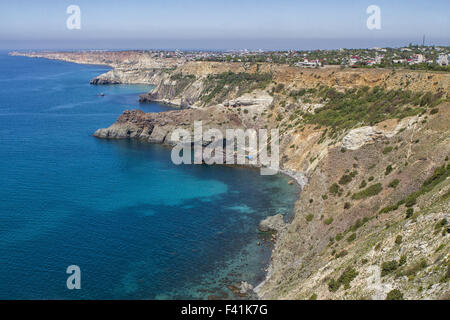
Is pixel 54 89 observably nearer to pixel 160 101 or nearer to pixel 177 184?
pixel 160 101

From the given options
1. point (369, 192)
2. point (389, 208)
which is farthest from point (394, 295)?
point (369, 192)

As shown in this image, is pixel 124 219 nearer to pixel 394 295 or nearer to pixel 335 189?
pixel 335 189

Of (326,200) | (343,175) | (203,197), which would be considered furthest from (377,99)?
(203,197)

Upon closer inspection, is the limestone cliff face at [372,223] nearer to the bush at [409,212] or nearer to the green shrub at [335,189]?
the green shrub at [335,189]

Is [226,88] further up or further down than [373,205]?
further up

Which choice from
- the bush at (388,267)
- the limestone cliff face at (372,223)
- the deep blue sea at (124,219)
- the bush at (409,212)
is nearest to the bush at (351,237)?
the limestone cliff face at (372,223)

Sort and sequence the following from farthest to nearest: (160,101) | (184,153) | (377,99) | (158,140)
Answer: (160,101) → (158,140) → (184,153) → (377,99)

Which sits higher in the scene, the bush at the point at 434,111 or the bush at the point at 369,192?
the bush at the point at 434,111
